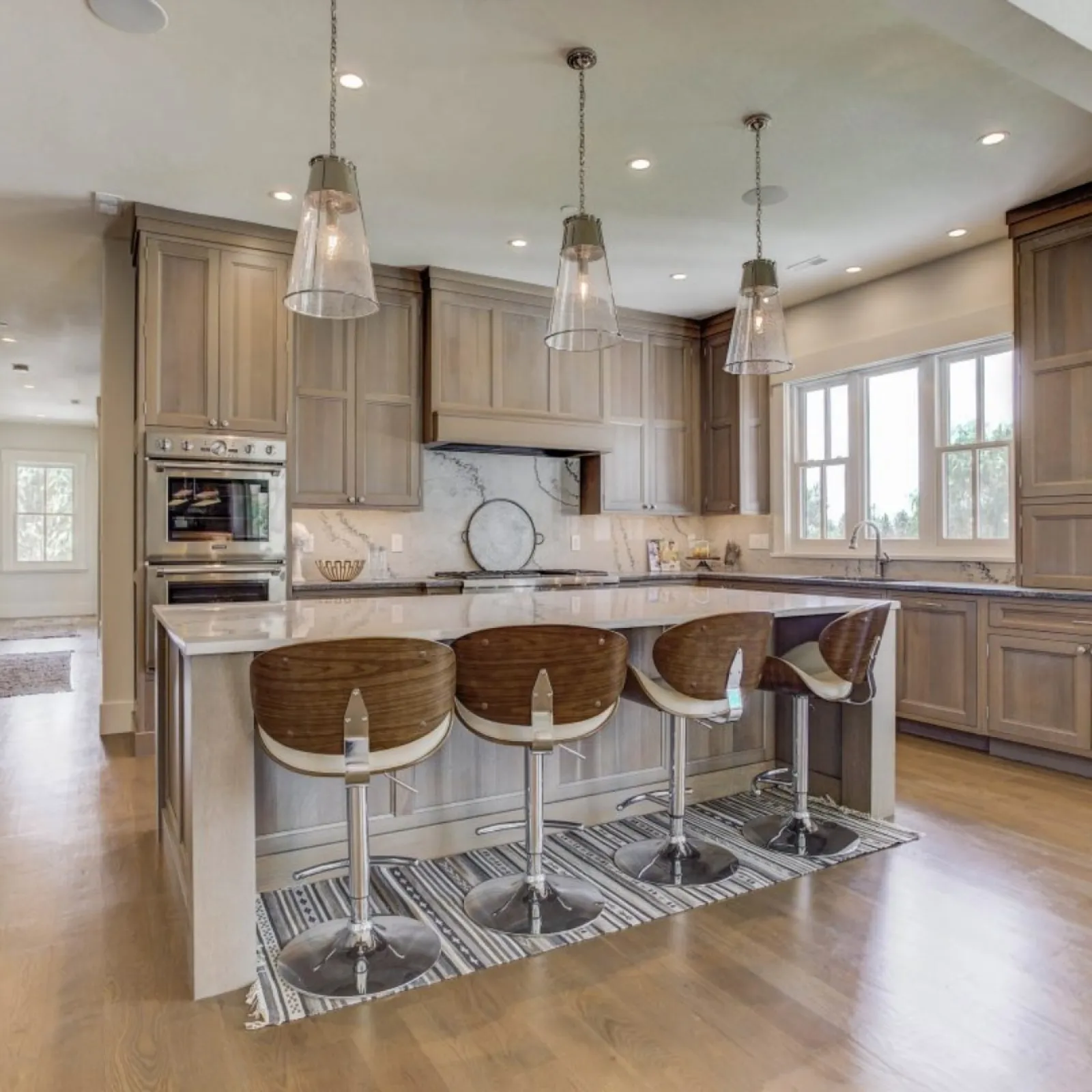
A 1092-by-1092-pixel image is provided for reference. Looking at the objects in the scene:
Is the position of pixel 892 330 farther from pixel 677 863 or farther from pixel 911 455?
pixel 677 863

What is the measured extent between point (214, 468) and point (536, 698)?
Result: 2.69 metres

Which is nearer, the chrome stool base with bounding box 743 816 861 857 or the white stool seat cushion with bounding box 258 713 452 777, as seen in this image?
the white stool seat cushion with bounding box 258 713 452 777

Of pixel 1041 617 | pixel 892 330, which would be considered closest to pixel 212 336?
pixel 892 330

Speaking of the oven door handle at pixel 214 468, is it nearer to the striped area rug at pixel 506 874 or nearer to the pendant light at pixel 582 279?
the pendant light at pixel 582 279

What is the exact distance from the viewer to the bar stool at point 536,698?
212 cm

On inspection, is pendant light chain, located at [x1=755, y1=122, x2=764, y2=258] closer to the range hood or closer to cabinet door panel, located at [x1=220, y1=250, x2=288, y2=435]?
the range hood

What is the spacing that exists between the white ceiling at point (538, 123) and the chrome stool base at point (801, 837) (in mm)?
2528

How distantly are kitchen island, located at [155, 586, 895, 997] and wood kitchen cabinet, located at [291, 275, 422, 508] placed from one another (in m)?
1.77

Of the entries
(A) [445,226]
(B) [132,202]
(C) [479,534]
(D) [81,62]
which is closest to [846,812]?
(C) [479,534]

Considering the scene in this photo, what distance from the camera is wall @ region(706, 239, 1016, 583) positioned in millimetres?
4391

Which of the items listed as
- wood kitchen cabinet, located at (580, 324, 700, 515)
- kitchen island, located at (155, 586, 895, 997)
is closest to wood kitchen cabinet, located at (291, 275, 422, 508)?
wood kitchen cabinet, located at (580, 324, 700, 515)

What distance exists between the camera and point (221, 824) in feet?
6.33

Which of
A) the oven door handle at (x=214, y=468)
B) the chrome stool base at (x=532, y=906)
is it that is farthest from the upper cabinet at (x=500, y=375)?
the chrome stool base at (x=532, y=906)

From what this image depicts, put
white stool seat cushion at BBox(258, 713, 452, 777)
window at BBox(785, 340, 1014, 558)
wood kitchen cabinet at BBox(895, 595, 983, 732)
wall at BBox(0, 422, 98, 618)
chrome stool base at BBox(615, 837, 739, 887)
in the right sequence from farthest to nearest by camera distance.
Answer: wall at BBox(0, 422, 98, 618), window at BBox(785, 340, 1014, 558), wood kitchen cabinet at BBox(895, 595, 983, 732), chrome stool base at BBox(615, 837, 739, 887), white stool seat cushion at BBox(258, 713, 452, 777)
